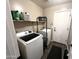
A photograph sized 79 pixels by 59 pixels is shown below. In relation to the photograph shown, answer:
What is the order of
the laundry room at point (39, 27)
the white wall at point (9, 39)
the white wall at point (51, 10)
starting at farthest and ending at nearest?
the white wall at point (51, 10), the laundry room at point (39, 27), the white wall at point (9, 39)

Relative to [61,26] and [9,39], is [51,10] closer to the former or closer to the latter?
[61,26]

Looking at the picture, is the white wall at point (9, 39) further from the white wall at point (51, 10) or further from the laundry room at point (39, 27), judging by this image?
the white wall at point (51, 10)

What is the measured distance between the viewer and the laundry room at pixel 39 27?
191cm

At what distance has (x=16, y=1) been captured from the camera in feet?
8.52

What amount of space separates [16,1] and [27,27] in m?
1.21

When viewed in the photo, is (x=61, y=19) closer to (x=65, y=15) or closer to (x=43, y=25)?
(x=65, y=15)

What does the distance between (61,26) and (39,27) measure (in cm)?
137

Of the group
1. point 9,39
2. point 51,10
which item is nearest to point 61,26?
point 51,10

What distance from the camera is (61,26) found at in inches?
160

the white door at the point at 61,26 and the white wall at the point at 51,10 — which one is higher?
the white wall at the point at 51,10

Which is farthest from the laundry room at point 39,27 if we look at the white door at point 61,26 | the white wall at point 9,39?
the white wall at point 9,39

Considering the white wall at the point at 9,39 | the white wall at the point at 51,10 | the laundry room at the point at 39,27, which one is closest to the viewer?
the white wall at the point at 9,39
